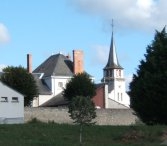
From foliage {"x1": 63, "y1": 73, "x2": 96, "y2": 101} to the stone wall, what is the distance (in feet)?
56.3

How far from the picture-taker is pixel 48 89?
4564 inches

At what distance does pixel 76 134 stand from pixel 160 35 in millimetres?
16093

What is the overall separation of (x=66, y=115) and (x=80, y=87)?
840 inches

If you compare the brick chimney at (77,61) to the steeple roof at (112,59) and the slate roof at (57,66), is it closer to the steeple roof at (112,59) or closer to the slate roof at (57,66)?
the slate roof at (57,66)

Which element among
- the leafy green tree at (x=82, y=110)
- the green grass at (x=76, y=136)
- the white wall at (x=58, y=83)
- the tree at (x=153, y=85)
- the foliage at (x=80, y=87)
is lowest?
the green grass at (x=76, y=136)

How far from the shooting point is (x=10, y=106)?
72.2m

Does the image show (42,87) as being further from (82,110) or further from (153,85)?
(82,110)

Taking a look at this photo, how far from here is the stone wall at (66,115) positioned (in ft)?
223

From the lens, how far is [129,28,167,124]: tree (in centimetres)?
3972

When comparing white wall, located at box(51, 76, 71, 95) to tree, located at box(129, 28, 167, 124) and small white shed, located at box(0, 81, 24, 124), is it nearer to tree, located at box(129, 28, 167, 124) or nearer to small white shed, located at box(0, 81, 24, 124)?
small white shed, located at box(0, 81, 24, 124)

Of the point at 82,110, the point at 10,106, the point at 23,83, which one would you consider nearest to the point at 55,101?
the point at 23,83

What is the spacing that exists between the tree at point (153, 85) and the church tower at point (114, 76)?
337 feet

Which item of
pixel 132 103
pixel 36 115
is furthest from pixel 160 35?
pixel 36 115

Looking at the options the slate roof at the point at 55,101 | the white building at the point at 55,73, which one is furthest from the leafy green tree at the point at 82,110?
the white building at the point at 55,73
